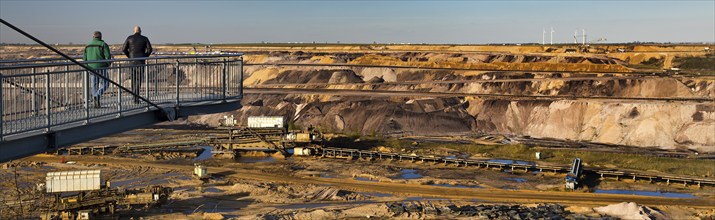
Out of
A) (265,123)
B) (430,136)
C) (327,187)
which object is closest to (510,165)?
(327,187)

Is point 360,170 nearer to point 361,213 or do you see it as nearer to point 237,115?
point 361,213

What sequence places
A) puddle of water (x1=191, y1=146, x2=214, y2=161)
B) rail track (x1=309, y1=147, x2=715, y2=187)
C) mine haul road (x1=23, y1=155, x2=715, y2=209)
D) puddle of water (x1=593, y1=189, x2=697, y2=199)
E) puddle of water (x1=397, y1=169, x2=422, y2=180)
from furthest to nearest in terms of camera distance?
puddle of water (x1=191, y1=146, x2=214, y2=161)
puddle of water (x1=397, y1=169, x2=422, y2=180)
rail track (x1=309, y1=147, x2=715, y2=187)
puddle of water (x1=593, y1=189, x2=697, y2=199)
mine haul road (x1=23, y1=155, x2=715, y2=209)

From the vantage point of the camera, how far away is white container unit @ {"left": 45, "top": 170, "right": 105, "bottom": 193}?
21.3 metres

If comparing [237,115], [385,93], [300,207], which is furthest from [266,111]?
[300,207]

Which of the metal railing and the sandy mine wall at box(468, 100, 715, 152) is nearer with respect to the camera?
the metal railing

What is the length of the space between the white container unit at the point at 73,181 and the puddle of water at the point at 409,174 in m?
12.7

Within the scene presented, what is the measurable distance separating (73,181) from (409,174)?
14306 mm

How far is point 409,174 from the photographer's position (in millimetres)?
32156

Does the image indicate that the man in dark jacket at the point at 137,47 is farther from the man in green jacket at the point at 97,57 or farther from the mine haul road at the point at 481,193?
the mine haul road at the point at 481,193

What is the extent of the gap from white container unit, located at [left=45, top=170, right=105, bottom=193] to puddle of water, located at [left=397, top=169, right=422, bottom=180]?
12742 millimetres

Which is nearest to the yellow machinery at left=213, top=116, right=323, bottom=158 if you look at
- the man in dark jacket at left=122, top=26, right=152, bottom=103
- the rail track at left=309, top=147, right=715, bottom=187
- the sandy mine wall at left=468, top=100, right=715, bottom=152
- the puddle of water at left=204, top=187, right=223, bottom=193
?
Answer: the rail track at left=309, top=147, right=715, bottom=187

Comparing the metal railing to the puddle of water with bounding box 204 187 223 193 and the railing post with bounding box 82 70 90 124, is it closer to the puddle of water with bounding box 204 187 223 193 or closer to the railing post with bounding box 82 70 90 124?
the railing post with bounding box 82 70 90 124

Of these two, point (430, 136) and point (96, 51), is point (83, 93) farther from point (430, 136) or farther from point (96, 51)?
point (430, 136)

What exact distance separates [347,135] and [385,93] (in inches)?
534
